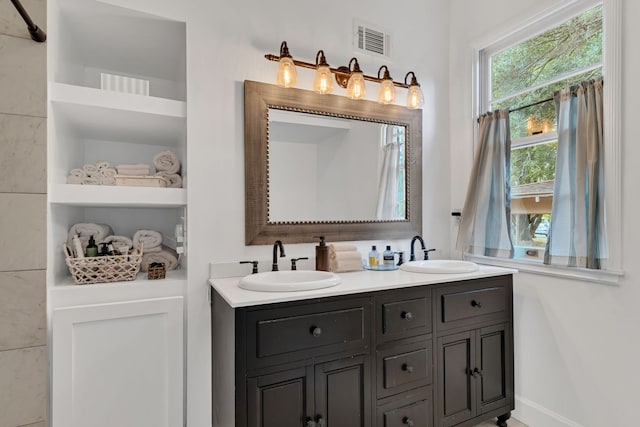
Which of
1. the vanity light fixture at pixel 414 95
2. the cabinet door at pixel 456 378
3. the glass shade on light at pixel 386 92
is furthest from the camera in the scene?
the vanity light fixture at pixel 414 95

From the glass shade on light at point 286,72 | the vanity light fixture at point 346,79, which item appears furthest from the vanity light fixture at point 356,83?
the glass shade on light at point 286,72

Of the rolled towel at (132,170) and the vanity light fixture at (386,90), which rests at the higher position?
the vanity light fixture at (386,90)

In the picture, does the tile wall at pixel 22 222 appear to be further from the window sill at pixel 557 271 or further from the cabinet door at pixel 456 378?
the window sill at pixel 557 271

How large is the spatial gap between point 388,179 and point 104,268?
1680 millimetres

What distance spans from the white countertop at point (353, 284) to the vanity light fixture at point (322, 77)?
104cm

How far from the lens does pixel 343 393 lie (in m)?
1.47

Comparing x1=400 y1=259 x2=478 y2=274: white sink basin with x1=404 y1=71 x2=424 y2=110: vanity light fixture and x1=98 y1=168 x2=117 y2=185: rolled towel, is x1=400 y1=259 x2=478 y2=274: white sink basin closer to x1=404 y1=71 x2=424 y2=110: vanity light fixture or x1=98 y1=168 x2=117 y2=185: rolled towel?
x1=404 y1=71 x2=424 y2=110: vanity light fixture

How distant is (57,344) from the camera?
4.62ft

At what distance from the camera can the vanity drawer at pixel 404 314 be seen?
158 cm

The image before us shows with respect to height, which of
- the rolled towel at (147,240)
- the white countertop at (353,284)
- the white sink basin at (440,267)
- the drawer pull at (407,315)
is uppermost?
the rolled towel at (147,240)

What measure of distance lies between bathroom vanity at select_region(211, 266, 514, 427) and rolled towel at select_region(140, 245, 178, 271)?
402 mm

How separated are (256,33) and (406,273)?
5.14 feet

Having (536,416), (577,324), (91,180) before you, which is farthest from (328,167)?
(536,416)

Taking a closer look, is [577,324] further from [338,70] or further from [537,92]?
[338,70]
